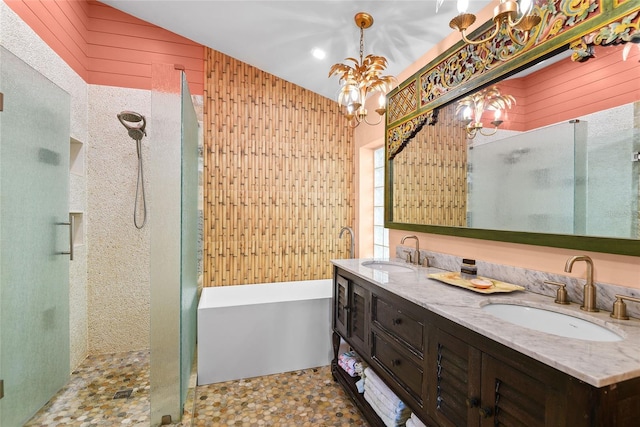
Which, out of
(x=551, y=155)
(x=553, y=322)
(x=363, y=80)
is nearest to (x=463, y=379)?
(x=553, y=322)

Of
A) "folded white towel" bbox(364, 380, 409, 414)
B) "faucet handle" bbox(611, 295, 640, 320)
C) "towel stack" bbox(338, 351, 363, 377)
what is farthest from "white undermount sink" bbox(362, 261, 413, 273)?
"faucet handle" bbox(611, 295, 640, 320)

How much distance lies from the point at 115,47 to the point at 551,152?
11.0 feet

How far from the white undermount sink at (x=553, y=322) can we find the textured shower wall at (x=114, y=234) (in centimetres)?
278

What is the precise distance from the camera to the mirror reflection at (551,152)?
1072 mm

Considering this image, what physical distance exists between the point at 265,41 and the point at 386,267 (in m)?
2.18

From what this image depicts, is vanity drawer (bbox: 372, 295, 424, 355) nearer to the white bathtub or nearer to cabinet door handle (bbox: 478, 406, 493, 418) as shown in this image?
cabinet door handle (bbox: 478, 406, 493, 418)

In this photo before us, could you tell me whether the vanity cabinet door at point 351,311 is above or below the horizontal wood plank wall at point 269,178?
below

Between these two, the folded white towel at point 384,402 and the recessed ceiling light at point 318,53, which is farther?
the recessed ceiling light at point 318,53

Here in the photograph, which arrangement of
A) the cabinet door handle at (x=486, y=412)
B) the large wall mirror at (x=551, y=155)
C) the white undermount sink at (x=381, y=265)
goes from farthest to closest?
the white undermount sink at (x=381, y=265), the large wall mirror at (x=551, y=155), the cabinet door handle at (x=486, y=412)

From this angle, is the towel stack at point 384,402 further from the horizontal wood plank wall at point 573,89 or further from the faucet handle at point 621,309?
the horizontal wood plank wall at point 573,89

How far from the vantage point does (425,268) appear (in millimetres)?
2039

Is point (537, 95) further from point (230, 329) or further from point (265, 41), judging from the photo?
point (230, 329)

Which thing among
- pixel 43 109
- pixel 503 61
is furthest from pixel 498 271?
pixel 43 109

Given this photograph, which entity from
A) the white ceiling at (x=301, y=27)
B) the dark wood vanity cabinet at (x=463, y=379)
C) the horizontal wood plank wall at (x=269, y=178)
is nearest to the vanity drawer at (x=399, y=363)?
the dark wood vanity cabinet at (x=463, y=379)
